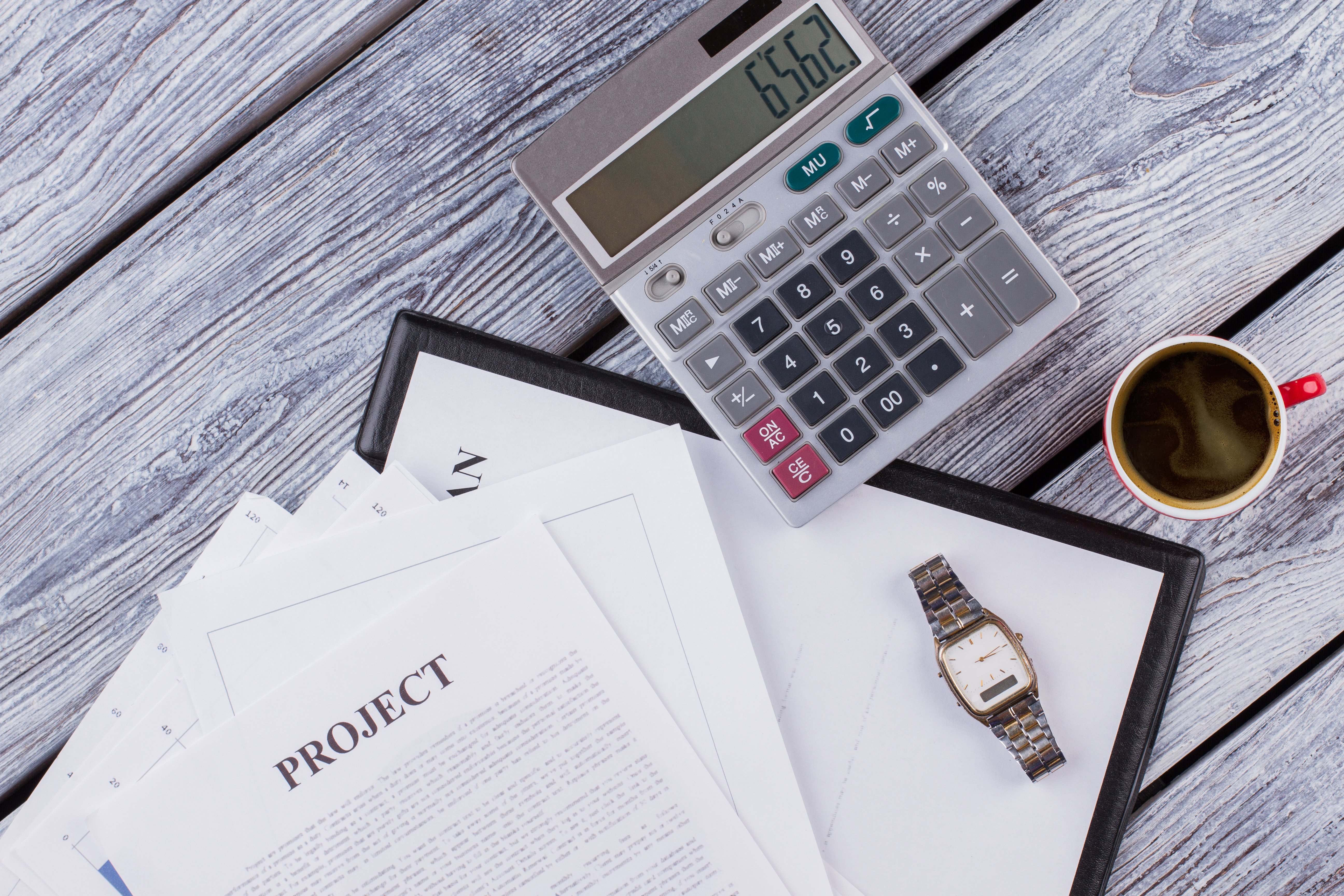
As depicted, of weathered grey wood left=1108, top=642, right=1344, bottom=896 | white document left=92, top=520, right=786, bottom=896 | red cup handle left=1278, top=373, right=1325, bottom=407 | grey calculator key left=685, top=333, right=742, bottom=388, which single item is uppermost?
grey calculator key left=685, top=333, right=742, bottom=388

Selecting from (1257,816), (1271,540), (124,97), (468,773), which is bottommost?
(1257,816)

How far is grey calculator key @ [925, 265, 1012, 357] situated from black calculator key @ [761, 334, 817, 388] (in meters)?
0.06

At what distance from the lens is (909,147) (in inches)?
13.8

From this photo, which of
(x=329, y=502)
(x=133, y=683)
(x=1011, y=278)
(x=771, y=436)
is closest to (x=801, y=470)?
(x=771, y=436)

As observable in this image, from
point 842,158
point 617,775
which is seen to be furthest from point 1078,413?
point 617,775

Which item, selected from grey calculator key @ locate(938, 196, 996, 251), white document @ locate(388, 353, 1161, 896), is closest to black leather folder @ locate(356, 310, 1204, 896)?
white document @ locate(388, 353, 1161, 896)

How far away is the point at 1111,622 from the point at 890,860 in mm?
158

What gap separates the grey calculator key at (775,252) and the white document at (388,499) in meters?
0.19

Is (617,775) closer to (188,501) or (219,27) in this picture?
(188,501)

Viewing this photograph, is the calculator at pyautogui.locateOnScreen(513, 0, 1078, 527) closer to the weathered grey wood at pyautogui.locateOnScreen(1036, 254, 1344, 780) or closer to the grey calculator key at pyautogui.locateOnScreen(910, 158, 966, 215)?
the grey calculator key at pyautogui.locateOnScreen(910, 158, 966, 215)

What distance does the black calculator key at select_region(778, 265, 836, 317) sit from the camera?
354mm

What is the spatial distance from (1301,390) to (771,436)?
214 mm

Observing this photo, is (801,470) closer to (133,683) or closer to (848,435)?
(848,435)

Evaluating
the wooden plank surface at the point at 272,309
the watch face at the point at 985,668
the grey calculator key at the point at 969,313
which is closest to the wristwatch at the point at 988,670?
A: the watch face at the point at 985,668
